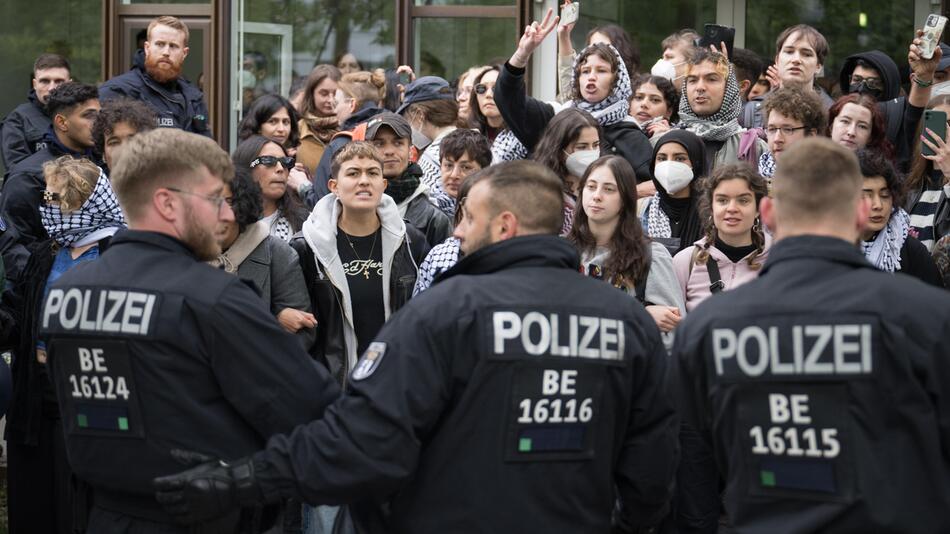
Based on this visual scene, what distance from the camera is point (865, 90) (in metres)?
7.96

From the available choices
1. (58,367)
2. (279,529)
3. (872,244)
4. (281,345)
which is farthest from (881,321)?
(872,244)

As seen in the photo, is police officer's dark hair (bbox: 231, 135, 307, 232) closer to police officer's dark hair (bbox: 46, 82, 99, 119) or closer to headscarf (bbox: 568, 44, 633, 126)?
police officer's dark hair (bbox: 46, 82, 99, 119)

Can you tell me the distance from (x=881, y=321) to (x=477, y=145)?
405 centimetres

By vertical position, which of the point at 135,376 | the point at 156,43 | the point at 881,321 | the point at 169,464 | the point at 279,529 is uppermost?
the point at 156,43

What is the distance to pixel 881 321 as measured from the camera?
3473 millimetres

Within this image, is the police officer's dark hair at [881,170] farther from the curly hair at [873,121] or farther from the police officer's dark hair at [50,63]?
the police officer's dark hair at [50,63]

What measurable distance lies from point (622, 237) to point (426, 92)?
106 inches

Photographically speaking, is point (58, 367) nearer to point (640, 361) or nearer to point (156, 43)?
point (640, 361)

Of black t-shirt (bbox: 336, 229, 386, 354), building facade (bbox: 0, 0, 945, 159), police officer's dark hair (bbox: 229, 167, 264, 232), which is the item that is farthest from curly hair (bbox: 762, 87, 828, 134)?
building facade (bbox: 0, 0, 945, 159)

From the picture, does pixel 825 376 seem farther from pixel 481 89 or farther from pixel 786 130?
pixel 481 89

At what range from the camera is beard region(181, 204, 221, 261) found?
4.18 m

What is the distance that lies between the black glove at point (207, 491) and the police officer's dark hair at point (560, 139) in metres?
3.40

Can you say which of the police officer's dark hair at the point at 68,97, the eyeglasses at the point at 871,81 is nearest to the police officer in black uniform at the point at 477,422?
the police officer's dark hair at the point at 68,97

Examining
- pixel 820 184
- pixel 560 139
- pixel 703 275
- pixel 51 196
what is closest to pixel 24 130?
pixel 51 196
